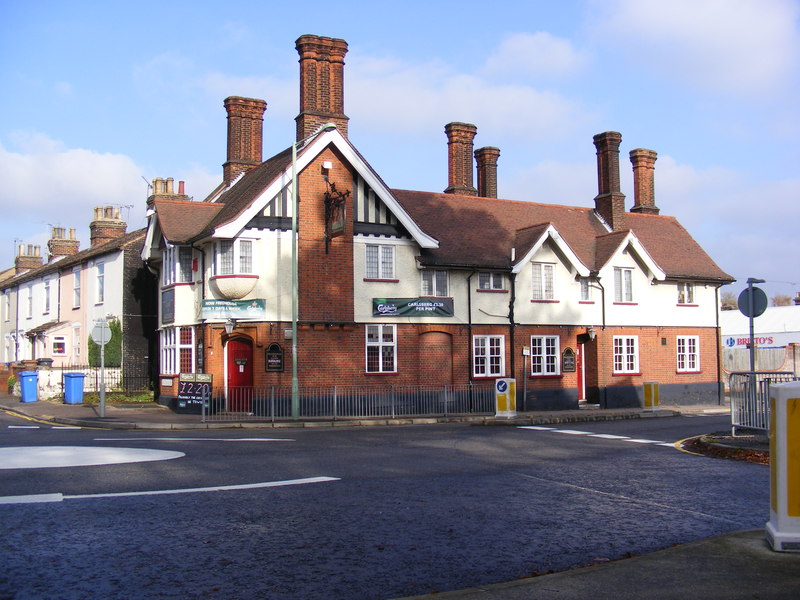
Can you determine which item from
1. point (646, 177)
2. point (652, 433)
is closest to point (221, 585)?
point (652, 433)

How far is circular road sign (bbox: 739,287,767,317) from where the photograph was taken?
16.6m

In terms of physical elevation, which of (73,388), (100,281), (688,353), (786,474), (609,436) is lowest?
(609,436)

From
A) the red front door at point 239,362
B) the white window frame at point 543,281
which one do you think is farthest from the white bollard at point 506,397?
the red front door at point 239,362

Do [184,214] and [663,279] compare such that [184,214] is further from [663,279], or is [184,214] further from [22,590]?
[22,590]

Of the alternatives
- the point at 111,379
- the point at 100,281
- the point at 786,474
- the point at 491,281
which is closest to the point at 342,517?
the point at 786,474

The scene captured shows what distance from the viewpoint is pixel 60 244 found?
4772cm

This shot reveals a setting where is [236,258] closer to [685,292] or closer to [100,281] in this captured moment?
[100,281]

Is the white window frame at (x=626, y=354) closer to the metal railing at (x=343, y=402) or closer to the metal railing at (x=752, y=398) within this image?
the metal railing at (x=343, y=402)

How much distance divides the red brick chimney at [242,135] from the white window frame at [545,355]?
543 inches

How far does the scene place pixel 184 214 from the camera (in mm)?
28406

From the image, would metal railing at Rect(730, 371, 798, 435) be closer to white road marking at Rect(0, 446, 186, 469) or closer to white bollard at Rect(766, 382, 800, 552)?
white bollard at Rect(766, 382, 800, 552)

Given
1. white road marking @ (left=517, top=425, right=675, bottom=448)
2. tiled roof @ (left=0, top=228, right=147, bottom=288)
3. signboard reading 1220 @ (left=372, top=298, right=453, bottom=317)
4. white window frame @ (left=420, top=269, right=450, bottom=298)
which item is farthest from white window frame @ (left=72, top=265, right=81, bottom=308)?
white road marking @ (left=517, top=425, right=675, bottom=448)

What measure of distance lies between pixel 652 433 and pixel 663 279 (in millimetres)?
16043

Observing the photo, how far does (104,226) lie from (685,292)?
28976mm
